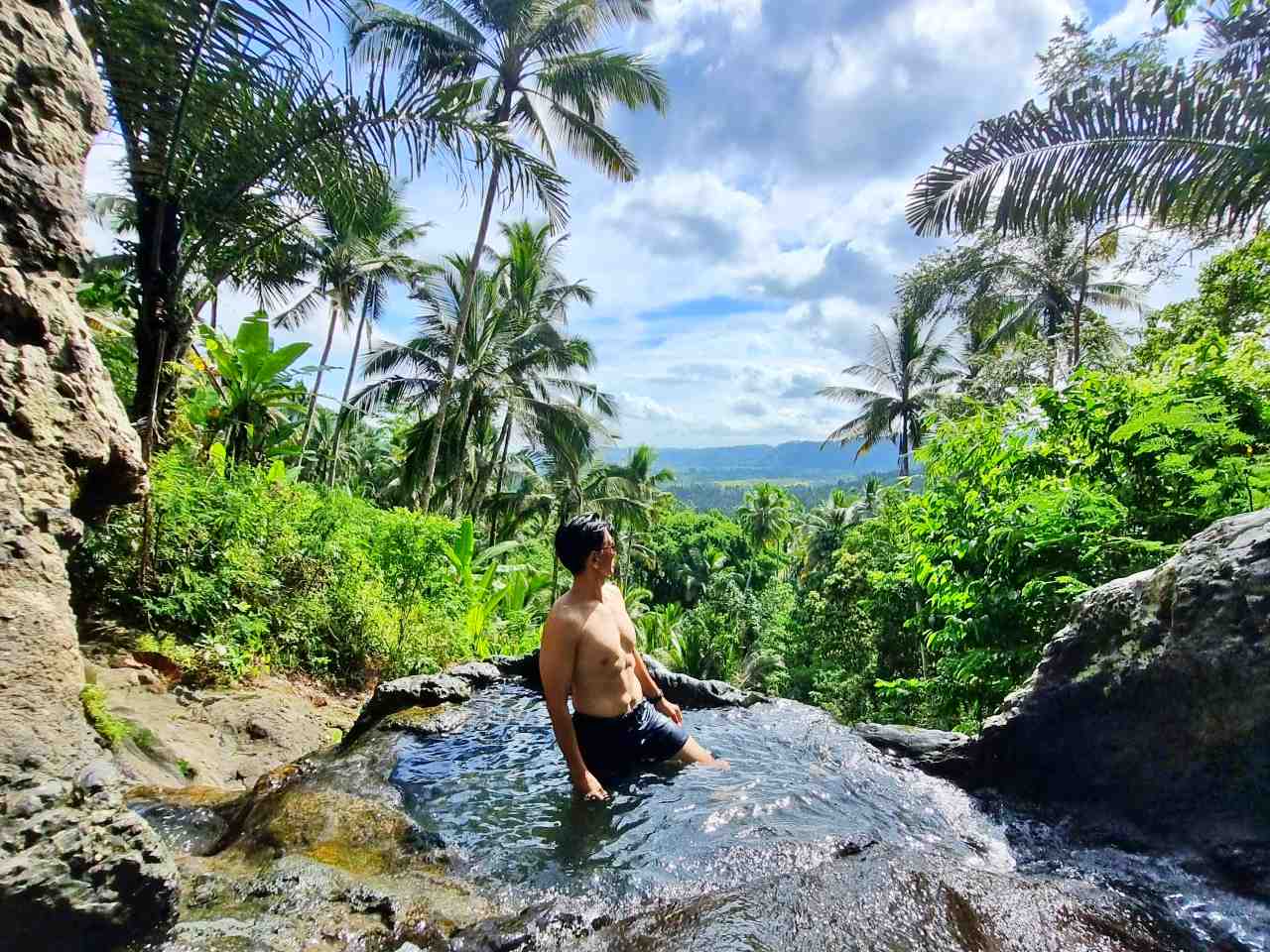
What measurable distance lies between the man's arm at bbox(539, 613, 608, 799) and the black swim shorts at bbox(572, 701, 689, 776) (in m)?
0.18

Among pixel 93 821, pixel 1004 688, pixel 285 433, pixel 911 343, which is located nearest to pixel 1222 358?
pixel 1004 688

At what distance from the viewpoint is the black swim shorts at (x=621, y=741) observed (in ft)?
12.3

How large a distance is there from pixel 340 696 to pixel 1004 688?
5802 millimetres

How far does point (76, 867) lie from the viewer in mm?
1792

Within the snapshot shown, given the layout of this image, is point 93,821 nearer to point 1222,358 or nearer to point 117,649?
point 117,649

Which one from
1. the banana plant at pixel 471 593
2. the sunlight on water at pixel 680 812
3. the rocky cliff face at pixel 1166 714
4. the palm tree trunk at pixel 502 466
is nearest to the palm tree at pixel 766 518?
the palm tree trunk at pixel 502 466

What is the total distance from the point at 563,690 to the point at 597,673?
0.25 m

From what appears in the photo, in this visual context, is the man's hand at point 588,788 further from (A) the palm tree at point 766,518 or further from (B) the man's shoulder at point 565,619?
(A) the palm tree at point 766,518

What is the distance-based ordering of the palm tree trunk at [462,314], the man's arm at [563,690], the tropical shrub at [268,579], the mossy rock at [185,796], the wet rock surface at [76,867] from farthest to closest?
the palm tree trunk at [462,314] < the tropical shrub at [268,579] < the man's arm at [563,690] < the mossy rock at [185,796] < the wet rock surface at [76,867]

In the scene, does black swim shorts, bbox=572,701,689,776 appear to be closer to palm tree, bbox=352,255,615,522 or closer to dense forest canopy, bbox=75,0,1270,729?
dense forest canopy, bbox=75,0,1270,729

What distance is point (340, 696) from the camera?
21.3 feet

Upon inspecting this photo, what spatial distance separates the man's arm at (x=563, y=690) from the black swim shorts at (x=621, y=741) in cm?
18

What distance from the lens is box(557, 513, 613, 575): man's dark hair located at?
3.72 m

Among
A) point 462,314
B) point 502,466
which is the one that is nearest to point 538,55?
point 462,314
